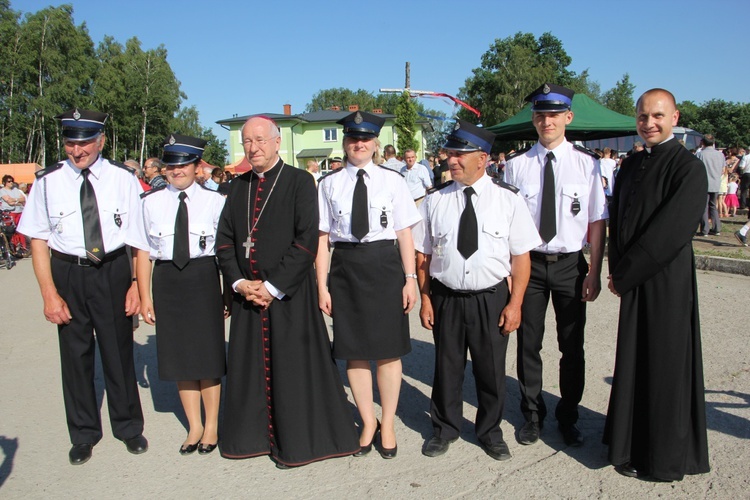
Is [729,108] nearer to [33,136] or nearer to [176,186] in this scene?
[33,136]

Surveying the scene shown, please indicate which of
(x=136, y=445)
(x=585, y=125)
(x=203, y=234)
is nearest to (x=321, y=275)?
(x=203, y=234)

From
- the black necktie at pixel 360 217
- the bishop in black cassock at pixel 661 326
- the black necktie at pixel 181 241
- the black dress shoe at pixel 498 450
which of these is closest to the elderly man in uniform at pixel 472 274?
the black dress shoe at pixel 498 450

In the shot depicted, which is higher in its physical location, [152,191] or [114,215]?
[152,191]

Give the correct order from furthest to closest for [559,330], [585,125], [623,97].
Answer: [623,97], [585,125], [559,330]

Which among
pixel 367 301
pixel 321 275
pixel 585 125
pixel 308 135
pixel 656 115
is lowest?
pixel 367 301

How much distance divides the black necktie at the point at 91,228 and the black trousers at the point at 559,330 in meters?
2.94

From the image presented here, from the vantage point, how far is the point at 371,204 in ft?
12.1

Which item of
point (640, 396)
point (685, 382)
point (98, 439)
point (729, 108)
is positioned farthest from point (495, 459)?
point (729, 108)

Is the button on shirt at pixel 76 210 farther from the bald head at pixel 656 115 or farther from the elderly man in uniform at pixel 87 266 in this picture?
the bald head at pixel 656 115

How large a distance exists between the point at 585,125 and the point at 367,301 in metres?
11.0

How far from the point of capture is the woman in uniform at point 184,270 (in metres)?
3.82

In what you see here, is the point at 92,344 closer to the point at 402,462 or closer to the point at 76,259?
the point at 76,259

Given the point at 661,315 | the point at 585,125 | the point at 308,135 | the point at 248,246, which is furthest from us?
the point at 308,135

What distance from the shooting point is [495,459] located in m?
3.71
